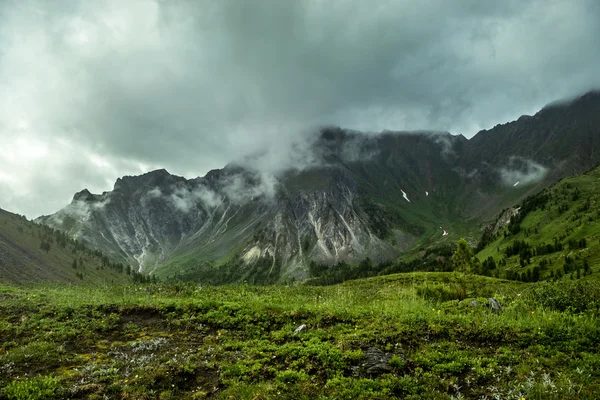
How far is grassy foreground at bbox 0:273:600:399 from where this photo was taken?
12.0 metres

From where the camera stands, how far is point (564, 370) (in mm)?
12273

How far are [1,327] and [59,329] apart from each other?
3196mm

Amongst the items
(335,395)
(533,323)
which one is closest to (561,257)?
(533,323)

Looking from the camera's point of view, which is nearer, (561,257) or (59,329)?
(59,329)

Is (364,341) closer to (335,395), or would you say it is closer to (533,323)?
(335,395)

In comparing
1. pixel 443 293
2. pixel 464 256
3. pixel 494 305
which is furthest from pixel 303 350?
pixel 464 256

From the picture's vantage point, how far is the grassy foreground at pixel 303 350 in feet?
39.5

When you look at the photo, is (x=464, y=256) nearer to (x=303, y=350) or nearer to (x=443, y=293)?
(x=443, y=293)

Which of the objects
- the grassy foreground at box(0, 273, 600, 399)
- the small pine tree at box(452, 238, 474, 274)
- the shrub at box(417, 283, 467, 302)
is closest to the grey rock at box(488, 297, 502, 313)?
the grassy foreground at box(0, 273, 600, 399)

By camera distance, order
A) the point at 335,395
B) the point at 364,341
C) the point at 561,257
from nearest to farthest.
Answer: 1. the point at 335,395
2. the point at 364,341
3. the point at 561,257

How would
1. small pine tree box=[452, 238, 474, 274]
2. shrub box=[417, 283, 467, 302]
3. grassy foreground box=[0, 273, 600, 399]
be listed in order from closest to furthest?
grassy foreground box=[0, 273, 600, 399] → shrub box=[417, 283, 467, 302] → small pine tree box=[452, 238, 474, 274]

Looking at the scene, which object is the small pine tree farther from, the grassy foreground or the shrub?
the grassy foreground

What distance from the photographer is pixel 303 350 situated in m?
15.0

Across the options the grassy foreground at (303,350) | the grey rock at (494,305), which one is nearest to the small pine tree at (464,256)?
the grassy foreground at (303,350)
